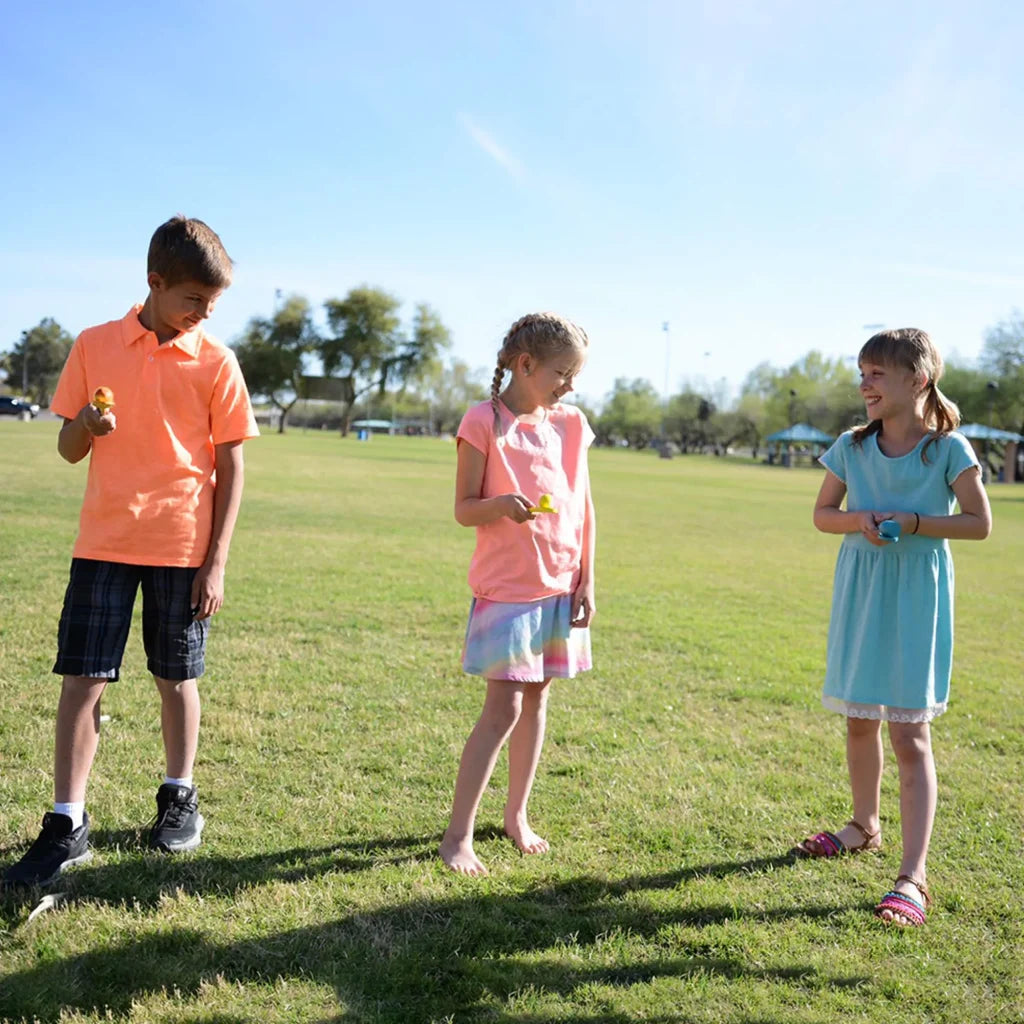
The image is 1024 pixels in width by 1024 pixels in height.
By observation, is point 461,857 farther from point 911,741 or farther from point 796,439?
point 796,439

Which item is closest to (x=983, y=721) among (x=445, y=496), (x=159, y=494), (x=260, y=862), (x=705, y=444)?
(x=260, y=862)

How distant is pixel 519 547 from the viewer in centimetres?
350

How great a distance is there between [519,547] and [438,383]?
13793 centimetres

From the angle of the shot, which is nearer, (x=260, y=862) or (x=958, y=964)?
(x=958, y=964)

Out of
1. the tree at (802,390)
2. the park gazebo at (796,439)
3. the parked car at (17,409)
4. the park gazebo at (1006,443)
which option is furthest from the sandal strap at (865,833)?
the tree at (802,390)

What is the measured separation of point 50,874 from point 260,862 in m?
0.65

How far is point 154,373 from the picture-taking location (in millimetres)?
3312

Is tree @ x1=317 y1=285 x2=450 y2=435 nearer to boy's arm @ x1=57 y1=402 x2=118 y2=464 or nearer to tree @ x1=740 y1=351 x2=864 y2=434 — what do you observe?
tree @ x1=740 y1=351 x2=864 y2=434

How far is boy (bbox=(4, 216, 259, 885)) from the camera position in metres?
3.24

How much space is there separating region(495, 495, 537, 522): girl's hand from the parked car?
6199 centimetres

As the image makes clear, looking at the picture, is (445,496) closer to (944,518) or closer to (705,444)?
(944,518)

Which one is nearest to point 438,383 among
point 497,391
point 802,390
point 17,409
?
point 802,390

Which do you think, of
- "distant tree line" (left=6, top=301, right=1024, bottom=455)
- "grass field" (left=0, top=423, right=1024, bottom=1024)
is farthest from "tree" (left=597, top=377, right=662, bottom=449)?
"grass field" (left=0, top=423, right=1024, bottom=1024)

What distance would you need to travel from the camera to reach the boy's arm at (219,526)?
338 centimetres
